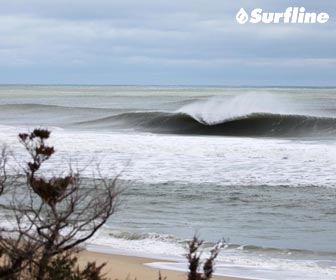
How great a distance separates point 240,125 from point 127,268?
2476cm

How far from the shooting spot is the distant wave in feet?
98.1

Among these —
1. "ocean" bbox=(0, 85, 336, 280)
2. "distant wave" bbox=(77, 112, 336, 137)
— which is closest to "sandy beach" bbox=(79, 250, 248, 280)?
"ocean" bbox=(0, 85, 336, 280)

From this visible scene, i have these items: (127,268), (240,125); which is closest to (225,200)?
(127,268)

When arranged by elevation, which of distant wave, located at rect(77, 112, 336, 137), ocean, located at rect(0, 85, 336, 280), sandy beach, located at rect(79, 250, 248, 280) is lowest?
sandy beach, located at rect(79, 250, 248, 280)

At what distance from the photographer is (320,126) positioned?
30.8 m

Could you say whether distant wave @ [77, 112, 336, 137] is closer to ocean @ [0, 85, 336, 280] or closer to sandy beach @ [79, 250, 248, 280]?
ocean @ [0, 85, 336, 280]

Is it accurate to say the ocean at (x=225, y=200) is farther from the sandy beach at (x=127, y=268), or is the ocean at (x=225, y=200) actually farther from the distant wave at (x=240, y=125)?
the distant wave at (x=240, y=125)

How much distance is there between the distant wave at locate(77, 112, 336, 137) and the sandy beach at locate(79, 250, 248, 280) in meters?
21.6

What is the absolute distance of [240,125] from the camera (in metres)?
31.7

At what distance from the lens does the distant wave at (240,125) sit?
98.1 feet

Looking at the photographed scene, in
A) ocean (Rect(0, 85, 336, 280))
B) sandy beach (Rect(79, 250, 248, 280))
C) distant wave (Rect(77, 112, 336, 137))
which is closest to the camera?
sandy beach (Rect(79, 250, 248, 280))

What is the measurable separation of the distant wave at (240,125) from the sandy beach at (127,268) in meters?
21.6

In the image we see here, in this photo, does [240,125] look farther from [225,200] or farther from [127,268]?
[127,268]


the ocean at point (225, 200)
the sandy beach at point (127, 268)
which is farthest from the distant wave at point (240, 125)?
the sandy beach at point (127, 268)
